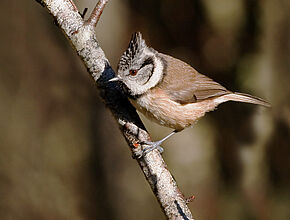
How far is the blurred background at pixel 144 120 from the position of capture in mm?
6379

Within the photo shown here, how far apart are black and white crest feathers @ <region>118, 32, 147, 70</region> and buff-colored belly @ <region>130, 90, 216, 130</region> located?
0.34 metres

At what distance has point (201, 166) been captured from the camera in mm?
7586

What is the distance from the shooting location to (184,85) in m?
4.47

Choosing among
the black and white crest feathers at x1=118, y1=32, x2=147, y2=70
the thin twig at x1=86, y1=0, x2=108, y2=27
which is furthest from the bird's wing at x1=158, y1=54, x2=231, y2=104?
the thin twig at x1=86, y1=0, x2=108, y2=27

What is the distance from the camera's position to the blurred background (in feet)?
20.9

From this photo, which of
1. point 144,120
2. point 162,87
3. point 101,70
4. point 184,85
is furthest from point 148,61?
point 144,120

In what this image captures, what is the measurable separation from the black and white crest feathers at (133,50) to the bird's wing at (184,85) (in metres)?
0.39

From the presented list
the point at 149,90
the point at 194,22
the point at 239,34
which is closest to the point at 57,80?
the point at 194,22

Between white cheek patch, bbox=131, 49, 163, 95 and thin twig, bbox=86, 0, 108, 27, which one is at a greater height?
thin twig, bbox=86, 0, 108, 27

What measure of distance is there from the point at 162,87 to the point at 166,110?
23 cm

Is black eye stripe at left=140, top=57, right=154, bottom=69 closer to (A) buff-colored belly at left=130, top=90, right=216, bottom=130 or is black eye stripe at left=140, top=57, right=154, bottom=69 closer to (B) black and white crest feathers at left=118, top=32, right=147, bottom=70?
(B) black and white crest feathers at left=118, top=32, right=147, bottom=70

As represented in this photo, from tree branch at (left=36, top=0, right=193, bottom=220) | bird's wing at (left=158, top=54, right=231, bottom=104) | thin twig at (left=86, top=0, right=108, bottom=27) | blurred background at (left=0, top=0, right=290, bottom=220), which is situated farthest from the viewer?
blurred background at (left=0, top=0, right=290, bottom=220)

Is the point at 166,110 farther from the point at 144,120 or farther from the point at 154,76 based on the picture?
the point at 144,120

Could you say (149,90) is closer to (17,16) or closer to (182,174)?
(182,174)
